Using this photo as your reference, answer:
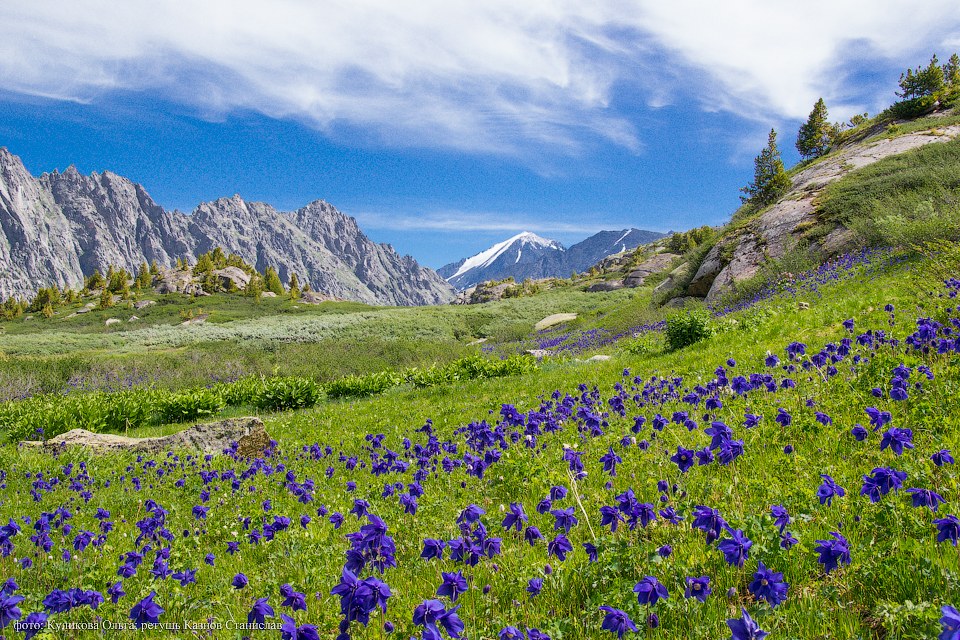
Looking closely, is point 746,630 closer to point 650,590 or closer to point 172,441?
point 650,590

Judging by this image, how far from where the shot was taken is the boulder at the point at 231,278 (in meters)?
96.1

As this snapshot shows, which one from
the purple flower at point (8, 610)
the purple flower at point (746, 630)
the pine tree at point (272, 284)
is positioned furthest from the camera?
the pine tree at point (272, 284)

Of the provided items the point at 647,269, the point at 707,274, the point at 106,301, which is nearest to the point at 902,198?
the point at 707,274

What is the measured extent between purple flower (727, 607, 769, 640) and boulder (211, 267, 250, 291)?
106 meters

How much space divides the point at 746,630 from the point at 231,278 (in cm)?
10890

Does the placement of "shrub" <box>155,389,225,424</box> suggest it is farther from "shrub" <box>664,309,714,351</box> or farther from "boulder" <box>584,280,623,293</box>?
"boulder" <box>584,280,623,293</box>

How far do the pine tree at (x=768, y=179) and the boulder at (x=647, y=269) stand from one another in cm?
1419

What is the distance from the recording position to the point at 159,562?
3.78 meters

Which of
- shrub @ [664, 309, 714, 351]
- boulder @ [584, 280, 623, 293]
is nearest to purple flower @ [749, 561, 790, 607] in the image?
shrub @ [664, 309, 714, 351]

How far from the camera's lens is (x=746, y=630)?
5.88ft

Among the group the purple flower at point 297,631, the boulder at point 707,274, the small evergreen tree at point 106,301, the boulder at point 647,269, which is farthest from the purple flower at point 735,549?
the small evergreen tree at point 106,301

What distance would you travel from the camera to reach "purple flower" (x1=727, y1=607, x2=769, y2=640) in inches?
69.6

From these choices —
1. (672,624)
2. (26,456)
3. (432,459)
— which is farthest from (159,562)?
(26,456)

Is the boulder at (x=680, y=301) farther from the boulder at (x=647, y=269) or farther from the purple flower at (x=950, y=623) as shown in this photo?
the boulder at (x=647, y=269)
